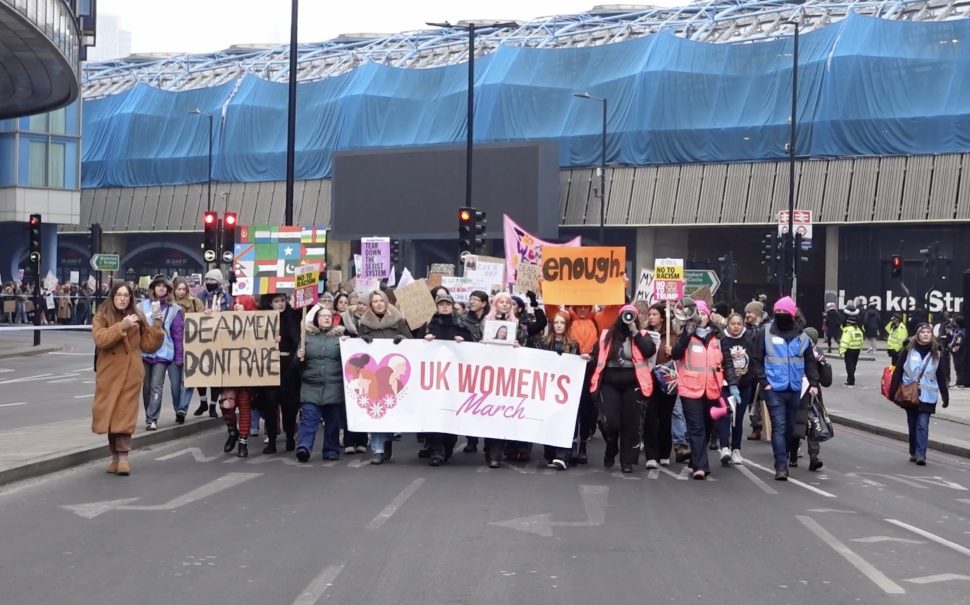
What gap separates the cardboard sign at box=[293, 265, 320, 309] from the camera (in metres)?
16.1

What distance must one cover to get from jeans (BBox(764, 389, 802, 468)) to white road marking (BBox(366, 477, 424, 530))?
12.0 ft

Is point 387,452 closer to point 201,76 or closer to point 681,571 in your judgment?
point 681,571

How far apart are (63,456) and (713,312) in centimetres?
820

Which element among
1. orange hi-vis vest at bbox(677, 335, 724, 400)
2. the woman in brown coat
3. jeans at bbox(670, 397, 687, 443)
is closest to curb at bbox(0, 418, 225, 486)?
the woman in brown coat

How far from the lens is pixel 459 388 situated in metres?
15.4

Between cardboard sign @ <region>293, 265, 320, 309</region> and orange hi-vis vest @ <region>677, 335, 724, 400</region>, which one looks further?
cardboard sign @ <region>293, 265, 320, 309</region>

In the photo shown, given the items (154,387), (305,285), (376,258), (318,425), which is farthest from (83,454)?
(376,258)

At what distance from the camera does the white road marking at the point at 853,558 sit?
8742 millimetres

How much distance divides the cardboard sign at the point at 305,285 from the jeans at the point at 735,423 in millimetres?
4772

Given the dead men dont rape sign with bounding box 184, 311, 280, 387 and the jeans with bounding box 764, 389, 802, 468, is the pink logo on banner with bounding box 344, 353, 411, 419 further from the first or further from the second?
the jeans with bounding box 764, 389, 802, 468

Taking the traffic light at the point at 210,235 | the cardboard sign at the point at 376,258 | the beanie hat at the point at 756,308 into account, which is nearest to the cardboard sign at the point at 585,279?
the beanie hat at the point at 756,308

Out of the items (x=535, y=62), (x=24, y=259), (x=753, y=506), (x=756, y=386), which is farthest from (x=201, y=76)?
(x=753, y=506)

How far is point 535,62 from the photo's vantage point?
65375 millimetres

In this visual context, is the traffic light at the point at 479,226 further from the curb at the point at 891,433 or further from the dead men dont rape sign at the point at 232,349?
the dead men dont rape sign at the point at 232,349
